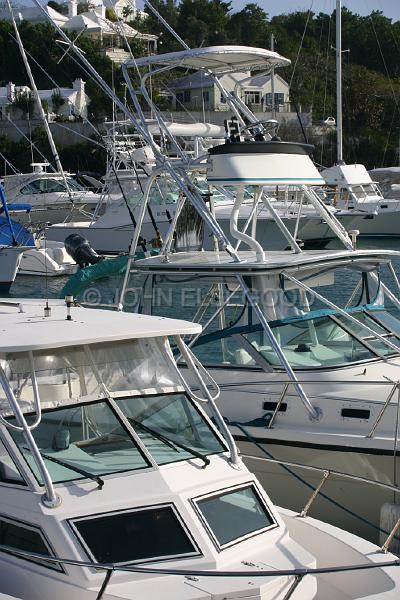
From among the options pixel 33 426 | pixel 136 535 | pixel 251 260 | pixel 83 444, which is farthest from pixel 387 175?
pixel 136 535

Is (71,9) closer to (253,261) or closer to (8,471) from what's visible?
(253,261)

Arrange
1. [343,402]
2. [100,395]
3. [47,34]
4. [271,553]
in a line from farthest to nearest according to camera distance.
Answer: [47,34]
[343,402]
[100,395]
[271,553]

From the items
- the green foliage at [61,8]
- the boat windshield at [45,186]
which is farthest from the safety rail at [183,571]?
the green foliage at [61,8]

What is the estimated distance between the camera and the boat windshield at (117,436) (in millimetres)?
7449

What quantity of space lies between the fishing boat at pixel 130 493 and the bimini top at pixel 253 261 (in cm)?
335

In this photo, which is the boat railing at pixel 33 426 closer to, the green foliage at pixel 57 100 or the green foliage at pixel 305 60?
the green foliage at pixel 305 60

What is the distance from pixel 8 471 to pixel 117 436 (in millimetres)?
888

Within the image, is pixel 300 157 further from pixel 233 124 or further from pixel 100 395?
pixel 100 395

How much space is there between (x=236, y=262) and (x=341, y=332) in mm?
1419

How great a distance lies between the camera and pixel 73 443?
7.73 meters

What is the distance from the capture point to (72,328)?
8000 millimetres

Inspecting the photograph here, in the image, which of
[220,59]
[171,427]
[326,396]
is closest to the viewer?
[171,427]

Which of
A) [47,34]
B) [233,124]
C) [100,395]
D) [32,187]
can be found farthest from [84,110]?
[100,395]

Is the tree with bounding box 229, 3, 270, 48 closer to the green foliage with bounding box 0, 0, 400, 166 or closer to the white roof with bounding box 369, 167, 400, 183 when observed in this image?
the green foliage with bounding box 0, 0, 400, 166
